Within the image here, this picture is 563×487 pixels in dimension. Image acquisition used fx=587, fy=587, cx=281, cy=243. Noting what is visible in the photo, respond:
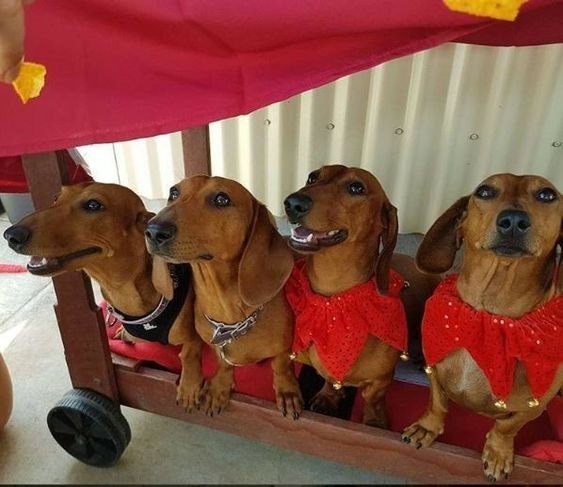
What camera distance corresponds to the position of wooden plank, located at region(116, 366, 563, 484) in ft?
5.16

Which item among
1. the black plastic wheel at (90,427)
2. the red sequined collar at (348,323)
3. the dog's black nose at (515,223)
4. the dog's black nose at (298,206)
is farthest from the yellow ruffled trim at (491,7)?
the black plastic wheel at (90,427)

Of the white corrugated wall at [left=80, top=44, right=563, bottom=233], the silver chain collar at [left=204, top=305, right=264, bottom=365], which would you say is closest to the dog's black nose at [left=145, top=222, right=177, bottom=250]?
the silver chain collar at [left=204, top=305, right=264, bottom=365]

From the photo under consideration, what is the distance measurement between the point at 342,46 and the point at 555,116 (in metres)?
1.72

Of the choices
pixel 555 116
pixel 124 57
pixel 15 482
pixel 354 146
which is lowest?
pixel 15 482

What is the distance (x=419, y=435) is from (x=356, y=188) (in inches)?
27.6

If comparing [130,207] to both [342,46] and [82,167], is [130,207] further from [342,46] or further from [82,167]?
[342,46]

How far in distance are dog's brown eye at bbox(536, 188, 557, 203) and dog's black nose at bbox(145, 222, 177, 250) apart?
34.2 inches

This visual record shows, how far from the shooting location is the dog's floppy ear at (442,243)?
61.9 inches

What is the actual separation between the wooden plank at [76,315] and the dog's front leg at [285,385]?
50 cm

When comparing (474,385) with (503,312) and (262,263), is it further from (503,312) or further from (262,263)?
(262,263)

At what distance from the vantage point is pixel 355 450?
65.4 inches

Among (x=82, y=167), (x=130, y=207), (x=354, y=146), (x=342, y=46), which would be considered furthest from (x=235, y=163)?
(x=342, y=46)

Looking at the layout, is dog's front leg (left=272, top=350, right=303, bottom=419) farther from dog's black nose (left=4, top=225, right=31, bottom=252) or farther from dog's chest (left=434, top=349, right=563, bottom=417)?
dog's black nose (left=4, top=225, right=31, bottom=252)

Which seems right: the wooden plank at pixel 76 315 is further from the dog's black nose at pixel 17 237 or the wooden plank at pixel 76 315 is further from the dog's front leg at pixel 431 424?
the dog's front leg at pixel 431 424
